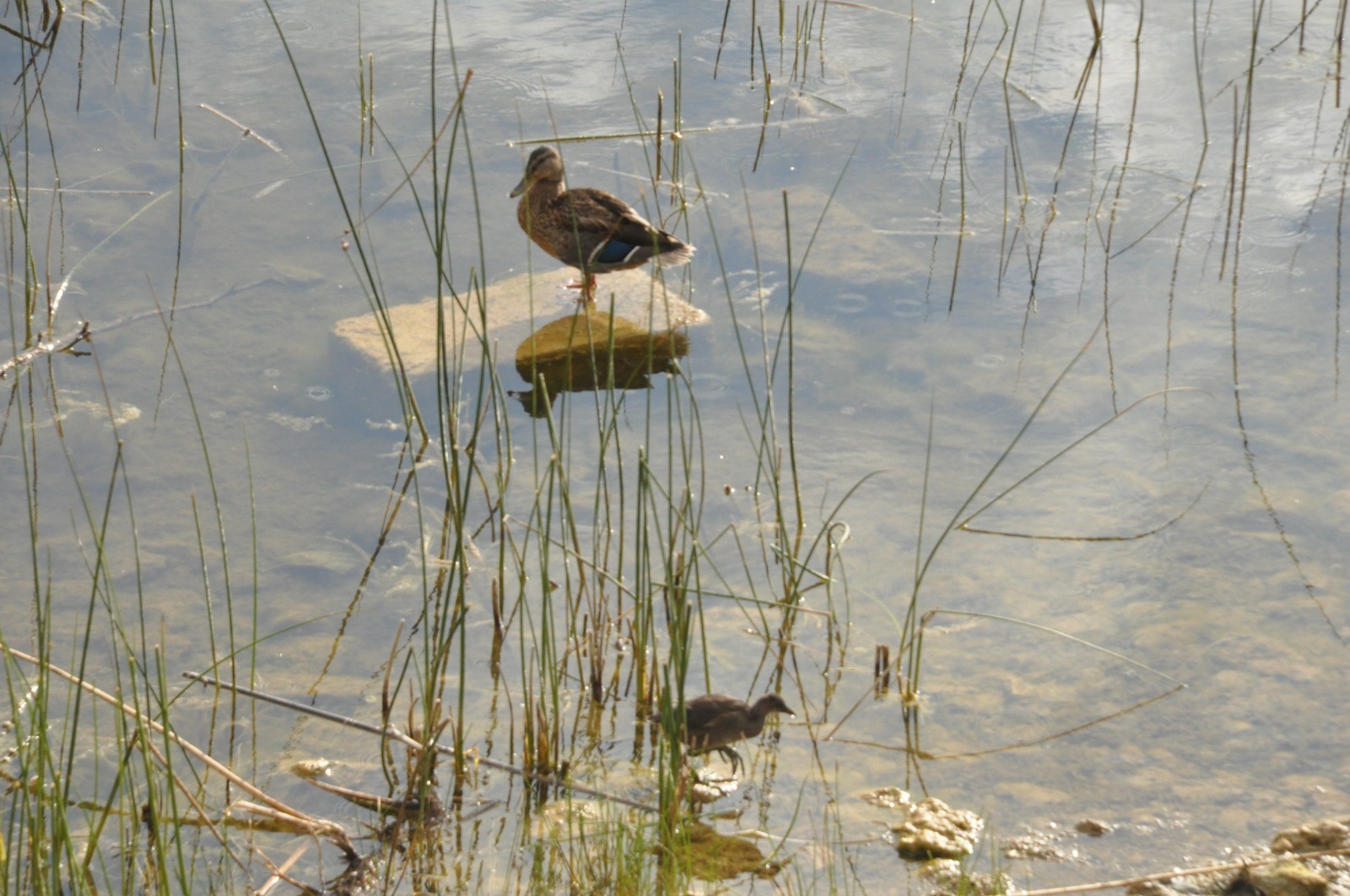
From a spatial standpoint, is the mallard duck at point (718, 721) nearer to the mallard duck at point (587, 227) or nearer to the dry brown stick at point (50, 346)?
the mallard duck at point (587, 227)

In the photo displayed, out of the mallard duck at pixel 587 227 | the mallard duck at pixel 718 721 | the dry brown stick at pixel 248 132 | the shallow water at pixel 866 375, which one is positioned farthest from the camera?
the dry brown stick at pixel 248 132

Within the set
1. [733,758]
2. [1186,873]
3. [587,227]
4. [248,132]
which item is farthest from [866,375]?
[248,132]

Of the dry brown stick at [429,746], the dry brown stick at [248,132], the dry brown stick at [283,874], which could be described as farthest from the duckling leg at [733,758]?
the dry brown stick at [248,132]

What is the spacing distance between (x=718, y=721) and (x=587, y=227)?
2.98 metres

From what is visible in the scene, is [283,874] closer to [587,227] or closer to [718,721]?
[718,721]

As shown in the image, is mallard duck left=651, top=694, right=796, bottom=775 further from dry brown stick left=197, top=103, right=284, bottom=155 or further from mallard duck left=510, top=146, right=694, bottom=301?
dry brown stick left=197, top=103, right=284, bottom=155

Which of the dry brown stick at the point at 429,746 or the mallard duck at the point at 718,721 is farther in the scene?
the mallard duck at the point at 718,721

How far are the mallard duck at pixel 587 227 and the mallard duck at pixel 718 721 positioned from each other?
2450 millimetres

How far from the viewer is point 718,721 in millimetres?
3137

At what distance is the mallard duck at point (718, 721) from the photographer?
3117 millimetres

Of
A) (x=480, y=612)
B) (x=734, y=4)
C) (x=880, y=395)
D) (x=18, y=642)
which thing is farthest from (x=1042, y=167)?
(x=18, y=642)

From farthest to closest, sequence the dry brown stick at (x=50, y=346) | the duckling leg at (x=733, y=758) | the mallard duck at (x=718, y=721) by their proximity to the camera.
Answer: the dry brown stick at (x=50, y=346)
the duckling leg at (x=733, y=758)
the mallard duck at (x=718, y=721)

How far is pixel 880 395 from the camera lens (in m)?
4.82

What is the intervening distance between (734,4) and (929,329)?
3.38 metres
